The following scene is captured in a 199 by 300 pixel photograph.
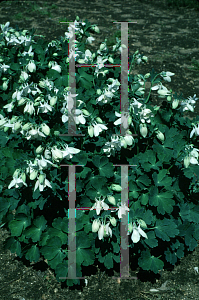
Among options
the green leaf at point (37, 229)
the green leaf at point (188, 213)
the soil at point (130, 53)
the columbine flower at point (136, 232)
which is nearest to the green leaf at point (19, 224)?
the green leaf at point (37, 229)

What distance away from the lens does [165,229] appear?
8.07 feet

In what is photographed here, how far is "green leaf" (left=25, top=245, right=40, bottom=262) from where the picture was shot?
2.55m

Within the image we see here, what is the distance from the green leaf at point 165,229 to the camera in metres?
2.42

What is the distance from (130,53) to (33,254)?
4.92 m

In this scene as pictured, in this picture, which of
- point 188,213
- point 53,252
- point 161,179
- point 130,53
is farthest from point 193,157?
point 130,53

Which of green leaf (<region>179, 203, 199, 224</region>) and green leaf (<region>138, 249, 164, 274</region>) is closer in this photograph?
green leaf (<region>138, 249, 164, 274</region>)

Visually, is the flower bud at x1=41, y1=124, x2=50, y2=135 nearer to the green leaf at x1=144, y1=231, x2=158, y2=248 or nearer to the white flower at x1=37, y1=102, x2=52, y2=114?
the white flower at x1=37, y1=102, x2=52, y2=114

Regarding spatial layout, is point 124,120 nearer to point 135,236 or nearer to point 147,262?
point 135,236

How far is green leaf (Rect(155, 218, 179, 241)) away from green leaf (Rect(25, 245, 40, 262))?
1006 millimetres

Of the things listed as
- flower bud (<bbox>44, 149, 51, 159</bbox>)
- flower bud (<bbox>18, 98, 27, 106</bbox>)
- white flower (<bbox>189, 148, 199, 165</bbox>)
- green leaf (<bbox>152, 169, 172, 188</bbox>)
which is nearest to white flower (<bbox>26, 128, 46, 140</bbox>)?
flower bud (<bbox>44, 149, 51, 159</bbox>)

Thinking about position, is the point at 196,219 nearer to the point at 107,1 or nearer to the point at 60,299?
the point at 60,299

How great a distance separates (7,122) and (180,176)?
1548 mm

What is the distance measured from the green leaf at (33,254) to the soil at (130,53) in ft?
1.12

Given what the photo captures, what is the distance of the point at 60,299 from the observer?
8.64 ft
